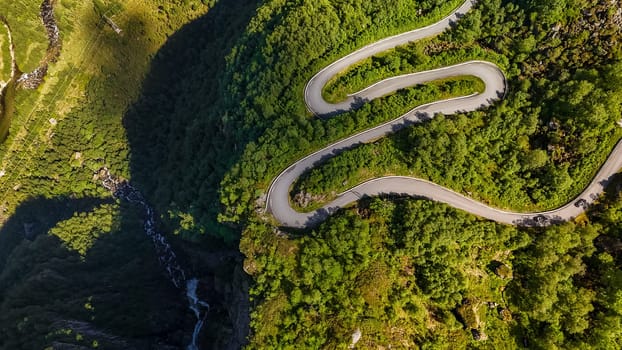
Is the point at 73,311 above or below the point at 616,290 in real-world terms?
below

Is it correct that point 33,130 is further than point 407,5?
Yes

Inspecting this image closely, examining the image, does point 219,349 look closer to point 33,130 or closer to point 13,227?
point 13,227

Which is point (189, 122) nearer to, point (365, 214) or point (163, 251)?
point (163, 251)

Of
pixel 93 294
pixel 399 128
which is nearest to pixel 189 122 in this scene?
pixel 93 294

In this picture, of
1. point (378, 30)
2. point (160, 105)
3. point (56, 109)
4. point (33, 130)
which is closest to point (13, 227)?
point (33, 130)

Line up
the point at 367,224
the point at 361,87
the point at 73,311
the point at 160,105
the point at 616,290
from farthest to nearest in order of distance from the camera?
the point at 160,105 → the point at 73,311 → the point at 361,87 → the point at 367,224 → the point at 616,290

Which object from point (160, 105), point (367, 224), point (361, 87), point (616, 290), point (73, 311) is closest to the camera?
point (616, 290)

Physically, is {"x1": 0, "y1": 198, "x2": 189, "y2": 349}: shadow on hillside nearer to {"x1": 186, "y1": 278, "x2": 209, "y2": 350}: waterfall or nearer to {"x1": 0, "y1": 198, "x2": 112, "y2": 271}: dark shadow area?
{"x1": 186, "y1": 278, "x2": 209, "y2": 350}: waterfall
